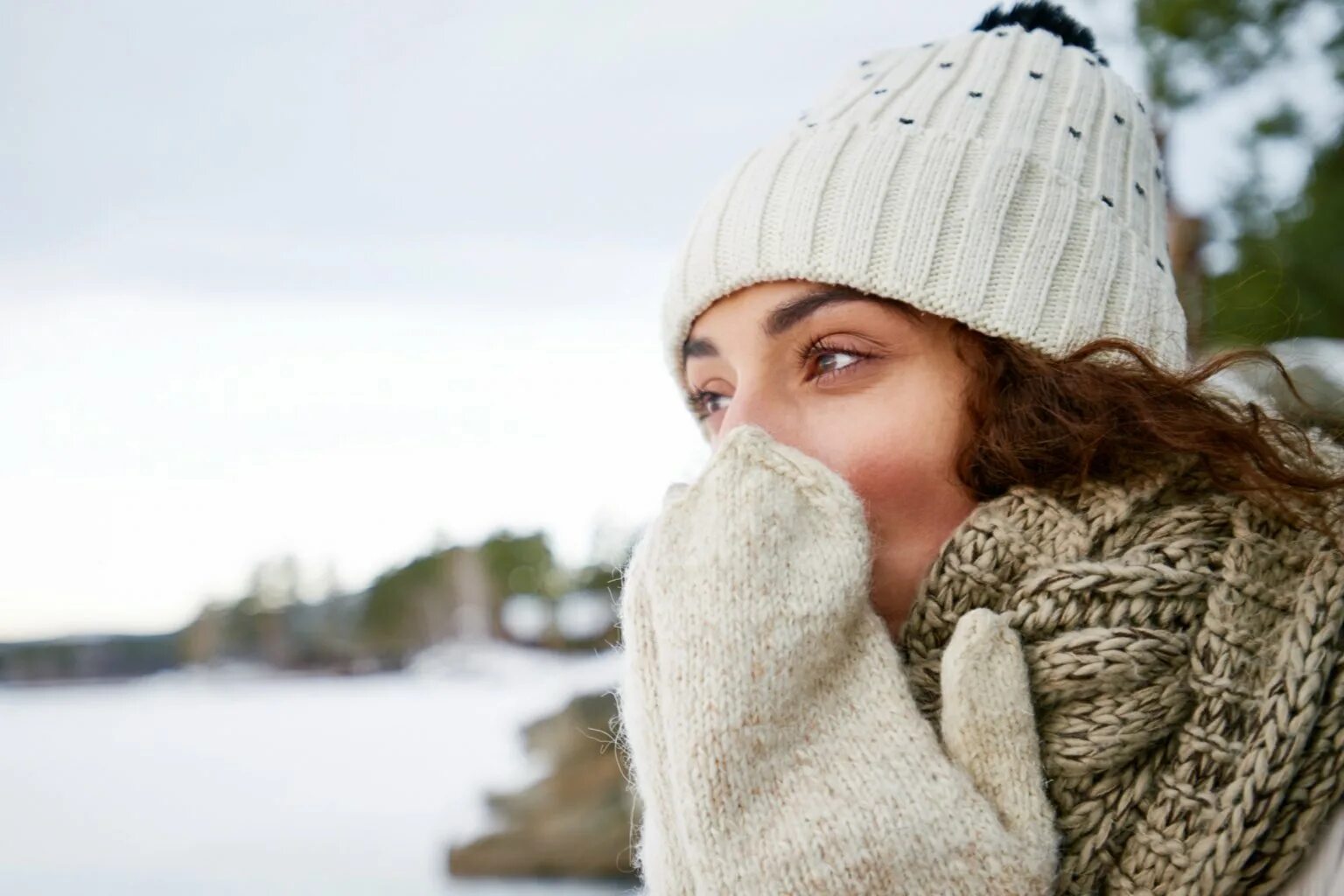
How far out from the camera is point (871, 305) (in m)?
1.41

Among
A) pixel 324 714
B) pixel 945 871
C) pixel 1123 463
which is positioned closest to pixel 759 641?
pixel 945 871

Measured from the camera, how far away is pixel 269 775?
7.65 m

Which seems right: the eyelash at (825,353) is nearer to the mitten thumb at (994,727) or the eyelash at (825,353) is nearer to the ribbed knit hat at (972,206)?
the ribbed knit hat at (972,206)

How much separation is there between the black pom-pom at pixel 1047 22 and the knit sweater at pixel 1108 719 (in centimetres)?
96

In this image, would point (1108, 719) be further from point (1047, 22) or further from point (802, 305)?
point (1047, 22)

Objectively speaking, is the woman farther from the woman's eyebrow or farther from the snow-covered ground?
the snow-covered ground

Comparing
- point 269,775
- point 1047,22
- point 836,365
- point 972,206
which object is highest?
point 1047,22

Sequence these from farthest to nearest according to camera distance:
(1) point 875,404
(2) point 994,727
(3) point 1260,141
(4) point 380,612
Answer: (4) point 380,612 < (3) point 1260,141 < (1) point 875,404 < (2) point 994,727

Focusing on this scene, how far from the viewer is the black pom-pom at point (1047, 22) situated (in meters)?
1.78

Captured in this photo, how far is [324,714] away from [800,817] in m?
7.24

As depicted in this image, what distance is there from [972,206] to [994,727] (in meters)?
0.71

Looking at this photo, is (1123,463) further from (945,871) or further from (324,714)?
(324,714)

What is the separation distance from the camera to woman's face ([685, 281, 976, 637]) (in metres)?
1.34

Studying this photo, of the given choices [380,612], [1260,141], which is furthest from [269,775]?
[1260,141]
